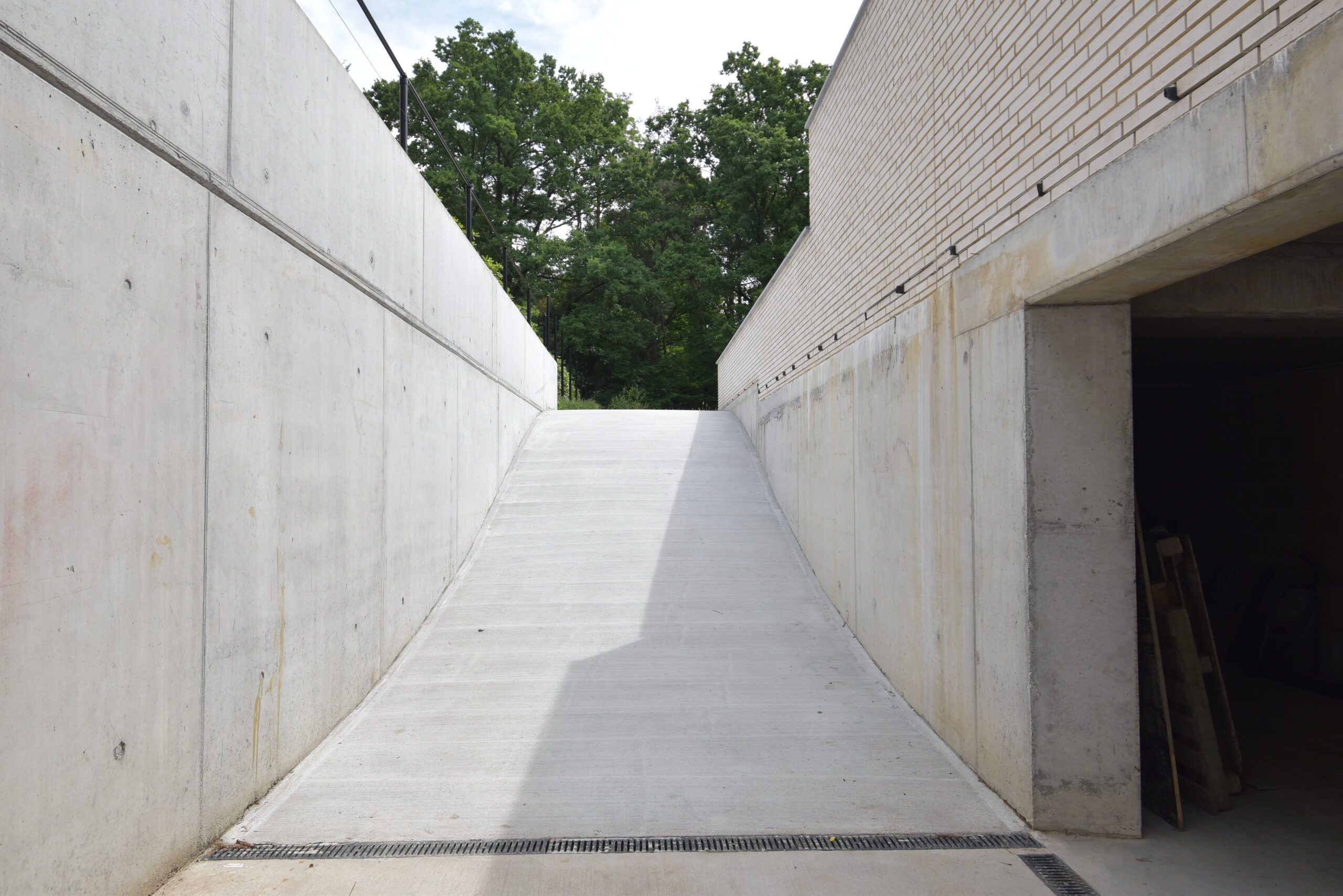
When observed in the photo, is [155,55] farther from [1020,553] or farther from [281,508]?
[1020,553]

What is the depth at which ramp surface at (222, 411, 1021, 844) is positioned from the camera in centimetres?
410

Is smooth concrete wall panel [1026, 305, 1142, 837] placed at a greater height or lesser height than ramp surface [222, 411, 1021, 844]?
greater

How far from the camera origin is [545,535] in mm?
9281

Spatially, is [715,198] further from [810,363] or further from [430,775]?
[430,775]

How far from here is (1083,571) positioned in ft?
12.5

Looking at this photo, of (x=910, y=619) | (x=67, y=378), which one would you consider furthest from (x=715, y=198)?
(x=67, y=378)

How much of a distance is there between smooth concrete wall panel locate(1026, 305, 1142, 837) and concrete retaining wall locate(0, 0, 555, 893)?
3753 millimetres

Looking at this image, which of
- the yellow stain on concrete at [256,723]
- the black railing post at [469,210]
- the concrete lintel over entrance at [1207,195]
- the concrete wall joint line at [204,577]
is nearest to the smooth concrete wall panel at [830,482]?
the concrete lintel over entrance at [1207,195]

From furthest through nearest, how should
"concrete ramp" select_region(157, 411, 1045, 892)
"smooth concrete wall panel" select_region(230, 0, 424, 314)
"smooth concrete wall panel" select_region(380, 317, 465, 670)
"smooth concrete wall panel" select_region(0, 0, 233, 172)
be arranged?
"smooth concrete wall panel" select_region(380, 317, 465, 670)
"concrete ramp" select_region(157, 411, 1045, 892)
"smooth concrete wall panel" select_region(230, 0, 424, 314)
"smooth concrete wall panel" select_region(0, 0, 233, 172)

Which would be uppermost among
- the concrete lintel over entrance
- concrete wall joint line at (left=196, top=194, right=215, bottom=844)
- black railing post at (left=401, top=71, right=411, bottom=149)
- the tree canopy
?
the tree canopy

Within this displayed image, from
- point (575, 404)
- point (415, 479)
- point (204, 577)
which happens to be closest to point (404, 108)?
point (415, 479)

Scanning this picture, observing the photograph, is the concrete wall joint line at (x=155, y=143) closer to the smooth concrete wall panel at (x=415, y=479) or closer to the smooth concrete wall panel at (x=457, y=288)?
the smooth concrete wall panel at (x=415, y=479)

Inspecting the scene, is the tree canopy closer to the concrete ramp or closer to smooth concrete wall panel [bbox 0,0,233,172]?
the concrete ramp

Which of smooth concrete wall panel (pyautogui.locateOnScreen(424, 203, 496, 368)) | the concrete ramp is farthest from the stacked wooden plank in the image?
smooth concrete wall panel (pyautogui.locateOnScreen(424, 203, 496, 368))
